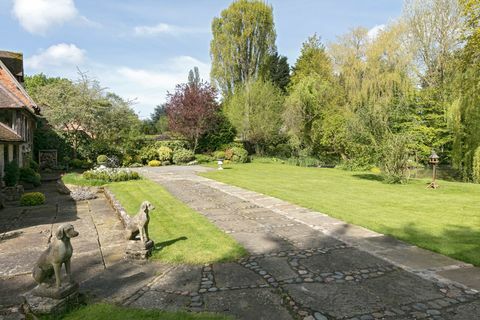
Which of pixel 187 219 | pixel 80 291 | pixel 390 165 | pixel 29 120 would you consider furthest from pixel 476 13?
pixel 29 120

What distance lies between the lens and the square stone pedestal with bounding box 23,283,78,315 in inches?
184

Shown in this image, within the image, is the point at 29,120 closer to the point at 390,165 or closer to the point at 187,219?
the point at 187,219

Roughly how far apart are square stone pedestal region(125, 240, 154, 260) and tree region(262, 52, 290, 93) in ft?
126

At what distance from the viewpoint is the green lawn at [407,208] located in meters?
7.89

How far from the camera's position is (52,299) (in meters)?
4.79

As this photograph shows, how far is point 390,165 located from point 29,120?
2293 cm

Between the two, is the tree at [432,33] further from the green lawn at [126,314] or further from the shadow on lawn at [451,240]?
the green lawn at [126,314]

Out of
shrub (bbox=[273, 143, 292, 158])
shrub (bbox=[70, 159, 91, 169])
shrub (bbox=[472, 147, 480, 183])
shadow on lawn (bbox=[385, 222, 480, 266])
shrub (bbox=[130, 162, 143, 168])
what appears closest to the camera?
shadow on lawn (bbox=[385, 222, 480, 266])

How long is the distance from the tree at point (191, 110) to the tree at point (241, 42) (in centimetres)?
1124

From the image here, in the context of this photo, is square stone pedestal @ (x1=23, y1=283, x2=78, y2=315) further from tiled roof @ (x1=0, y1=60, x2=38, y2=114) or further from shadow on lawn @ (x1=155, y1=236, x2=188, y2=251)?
tiled roof @ (x1=0, y1=60, x2=38, y2=114)

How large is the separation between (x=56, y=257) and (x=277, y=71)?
142 feet

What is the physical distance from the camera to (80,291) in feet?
18.0

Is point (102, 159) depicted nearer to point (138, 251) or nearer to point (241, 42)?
point (138, 251)

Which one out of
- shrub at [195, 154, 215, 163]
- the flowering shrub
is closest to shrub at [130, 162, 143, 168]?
shrub at [195, 154, 215, 163]
